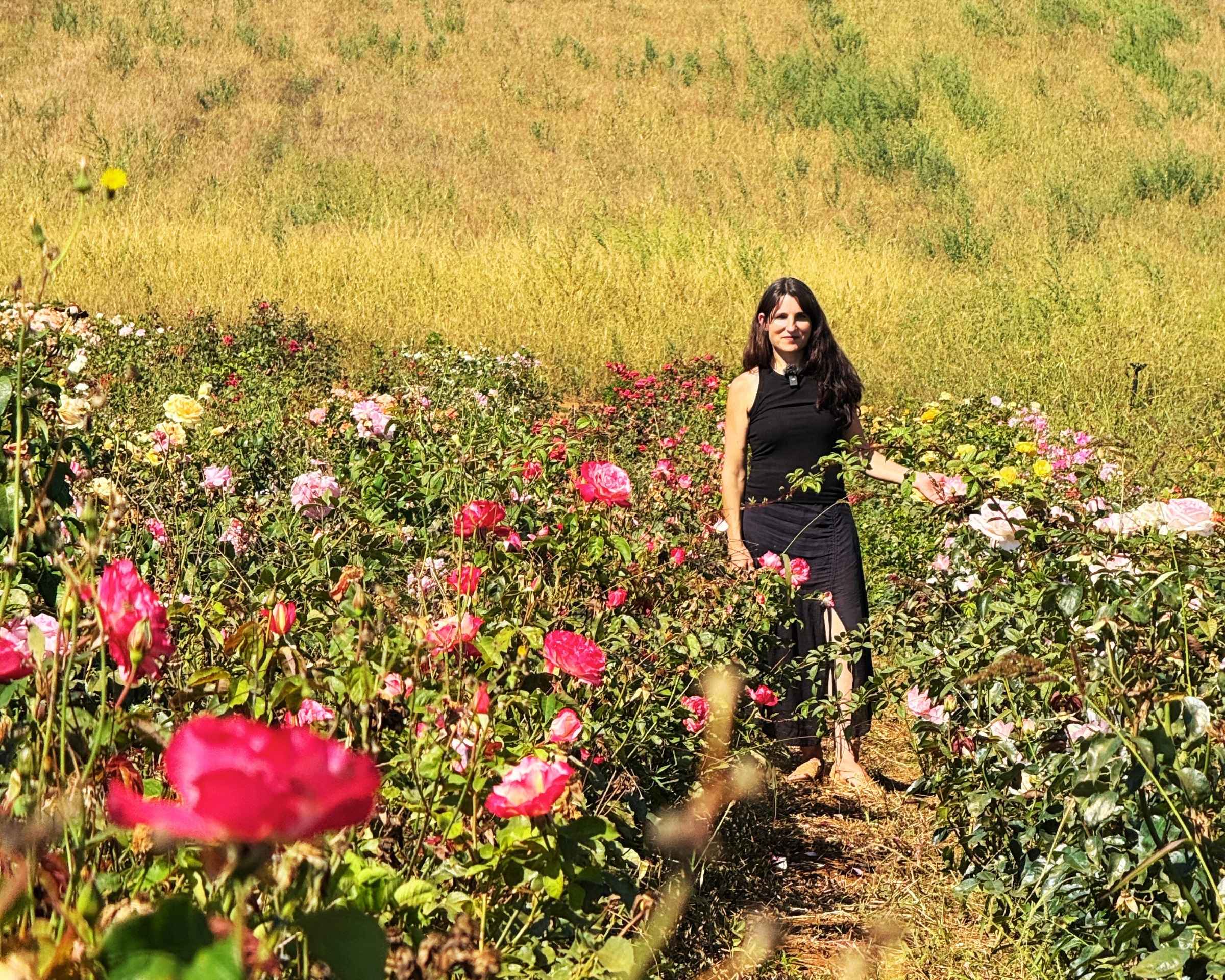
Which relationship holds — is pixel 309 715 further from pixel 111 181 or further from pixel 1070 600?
pixel 1070 600

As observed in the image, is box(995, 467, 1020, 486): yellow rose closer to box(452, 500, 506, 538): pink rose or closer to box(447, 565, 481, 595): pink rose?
box(452, 500, 506, 538): pink rose

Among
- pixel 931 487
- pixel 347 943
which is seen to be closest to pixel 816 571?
pixel 931 487

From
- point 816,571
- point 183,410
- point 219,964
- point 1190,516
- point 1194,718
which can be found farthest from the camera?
point 816,571

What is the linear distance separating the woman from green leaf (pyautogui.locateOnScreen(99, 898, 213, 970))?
108 inches

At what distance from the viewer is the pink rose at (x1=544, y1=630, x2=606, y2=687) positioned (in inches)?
61.0

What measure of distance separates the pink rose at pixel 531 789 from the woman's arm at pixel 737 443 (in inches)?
93.2

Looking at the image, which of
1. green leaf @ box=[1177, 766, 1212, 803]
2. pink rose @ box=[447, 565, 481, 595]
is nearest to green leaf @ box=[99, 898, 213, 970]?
pink rose @ box=[447, 565, 481, 595]

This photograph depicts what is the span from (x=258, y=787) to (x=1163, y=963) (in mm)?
1481

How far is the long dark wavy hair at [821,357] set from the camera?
358cm

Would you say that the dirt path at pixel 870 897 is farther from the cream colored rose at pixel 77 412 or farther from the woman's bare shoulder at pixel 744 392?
the cream colored rose at pixel 77 412

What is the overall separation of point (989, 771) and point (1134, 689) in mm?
538

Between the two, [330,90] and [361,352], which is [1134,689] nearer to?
[361,352]

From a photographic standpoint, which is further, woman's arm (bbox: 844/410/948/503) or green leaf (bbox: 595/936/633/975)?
woman's arm (bbox: 844/410/948/503)

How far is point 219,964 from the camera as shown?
0.69 m
